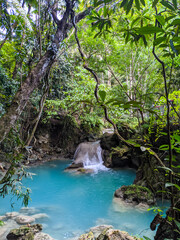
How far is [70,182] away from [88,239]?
4059 mm

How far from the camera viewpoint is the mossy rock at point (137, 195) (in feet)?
14.0

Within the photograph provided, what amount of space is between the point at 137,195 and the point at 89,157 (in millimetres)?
4818

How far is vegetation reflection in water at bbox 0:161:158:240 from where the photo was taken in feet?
11.8

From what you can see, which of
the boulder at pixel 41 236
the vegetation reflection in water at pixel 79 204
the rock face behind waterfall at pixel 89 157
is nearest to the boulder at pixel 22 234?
the boulder at pixel 41 236

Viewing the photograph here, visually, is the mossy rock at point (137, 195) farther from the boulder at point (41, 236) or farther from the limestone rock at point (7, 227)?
the limestone rock at point (7, 227)

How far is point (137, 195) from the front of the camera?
14.3 ft

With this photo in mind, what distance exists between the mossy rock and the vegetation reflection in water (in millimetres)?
Result: 319

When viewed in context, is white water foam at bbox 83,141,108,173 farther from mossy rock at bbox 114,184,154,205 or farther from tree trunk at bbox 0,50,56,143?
tree trunk at bbox 0,50,56,143

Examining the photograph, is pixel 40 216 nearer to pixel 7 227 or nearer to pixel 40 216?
pixel 40 216

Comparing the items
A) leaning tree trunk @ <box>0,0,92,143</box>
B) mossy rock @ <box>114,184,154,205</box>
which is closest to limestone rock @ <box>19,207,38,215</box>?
mossy rock @ <box>114,184,154,205</box>

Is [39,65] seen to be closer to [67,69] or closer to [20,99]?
[20,99]

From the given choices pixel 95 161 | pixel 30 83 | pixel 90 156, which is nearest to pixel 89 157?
pixel 90 156

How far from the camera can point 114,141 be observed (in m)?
8.55

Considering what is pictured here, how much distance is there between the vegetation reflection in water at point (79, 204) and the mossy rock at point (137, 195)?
1.05ft
